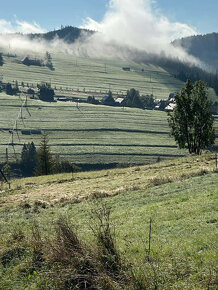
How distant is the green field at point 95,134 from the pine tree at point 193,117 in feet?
236

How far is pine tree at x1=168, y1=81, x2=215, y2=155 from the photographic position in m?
51.0

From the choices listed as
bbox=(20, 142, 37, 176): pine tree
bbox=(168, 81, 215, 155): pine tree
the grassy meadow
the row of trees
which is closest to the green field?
bbox=(20, 142, 37, 176): pine tree

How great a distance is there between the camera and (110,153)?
5295 inches

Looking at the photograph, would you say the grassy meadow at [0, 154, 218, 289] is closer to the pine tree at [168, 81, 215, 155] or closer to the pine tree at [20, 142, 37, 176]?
the pine tree at [168, 81, 215, 155]

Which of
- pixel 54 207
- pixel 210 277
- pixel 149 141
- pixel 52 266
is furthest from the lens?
pixel 149 141

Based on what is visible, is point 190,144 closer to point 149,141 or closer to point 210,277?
point 210,277

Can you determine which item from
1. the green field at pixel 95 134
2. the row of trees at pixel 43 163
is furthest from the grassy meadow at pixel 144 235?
the green field at pixel 95 134

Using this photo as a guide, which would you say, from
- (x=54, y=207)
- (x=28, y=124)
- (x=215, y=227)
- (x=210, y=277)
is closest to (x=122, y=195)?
(x=54, y=207)

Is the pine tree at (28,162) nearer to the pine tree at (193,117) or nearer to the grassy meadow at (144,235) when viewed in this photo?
the pine tree at (193,117)

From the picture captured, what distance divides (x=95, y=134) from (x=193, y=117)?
11053cm

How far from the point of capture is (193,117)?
51844 mm

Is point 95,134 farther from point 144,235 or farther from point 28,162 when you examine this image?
point 144,235

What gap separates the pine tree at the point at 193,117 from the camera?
51.0 meters

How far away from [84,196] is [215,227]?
14.5 m
